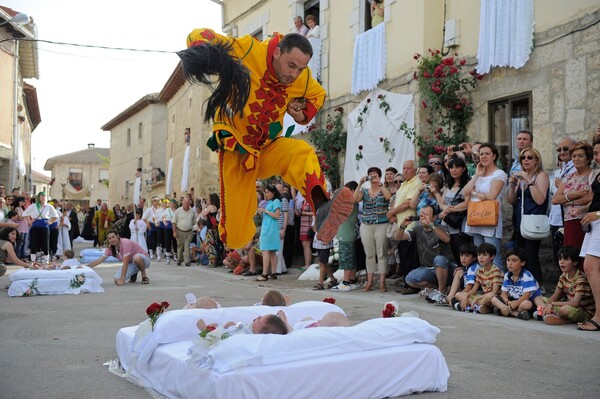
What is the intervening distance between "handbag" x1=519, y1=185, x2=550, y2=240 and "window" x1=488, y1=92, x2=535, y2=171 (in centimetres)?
237

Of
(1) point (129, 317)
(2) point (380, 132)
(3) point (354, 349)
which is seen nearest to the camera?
(3) point (354, 349)

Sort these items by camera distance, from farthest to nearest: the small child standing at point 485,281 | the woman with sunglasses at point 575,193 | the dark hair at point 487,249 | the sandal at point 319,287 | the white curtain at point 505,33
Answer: the sandal at point 319,287 → the white curtain at point 505,33 → the dark hair at point 487,249 → the small child standing at point 485,281 → the woman with sunglasses at point 575,193

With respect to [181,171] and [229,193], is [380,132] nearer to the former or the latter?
[229,193]

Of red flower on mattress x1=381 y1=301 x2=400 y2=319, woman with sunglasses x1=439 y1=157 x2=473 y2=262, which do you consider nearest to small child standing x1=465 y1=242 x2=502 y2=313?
woman with sunglasses x1=439 y1=157 x2=473 y2=262

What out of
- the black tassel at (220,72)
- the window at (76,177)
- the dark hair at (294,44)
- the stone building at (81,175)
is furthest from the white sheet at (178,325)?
the window at (76,177)

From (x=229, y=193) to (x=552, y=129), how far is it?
5.10 m

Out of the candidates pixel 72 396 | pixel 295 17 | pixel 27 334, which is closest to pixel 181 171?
pixel 295 17

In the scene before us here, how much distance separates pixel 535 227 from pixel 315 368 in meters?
4.00

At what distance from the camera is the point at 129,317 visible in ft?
22.9

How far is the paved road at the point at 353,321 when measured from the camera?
4039mm

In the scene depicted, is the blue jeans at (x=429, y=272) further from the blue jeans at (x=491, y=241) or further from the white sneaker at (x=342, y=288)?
the white sneaker at (x=342, y=288)

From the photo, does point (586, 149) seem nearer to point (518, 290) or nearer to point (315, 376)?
point (518, 290)

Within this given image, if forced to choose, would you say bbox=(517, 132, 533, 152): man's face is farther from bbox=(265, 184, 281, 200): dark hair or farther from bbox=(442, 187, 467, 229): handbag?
bbox=(265, 184, 281, 200): dark hair

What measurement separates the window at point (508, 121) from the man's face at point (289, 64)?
17.0 feet
